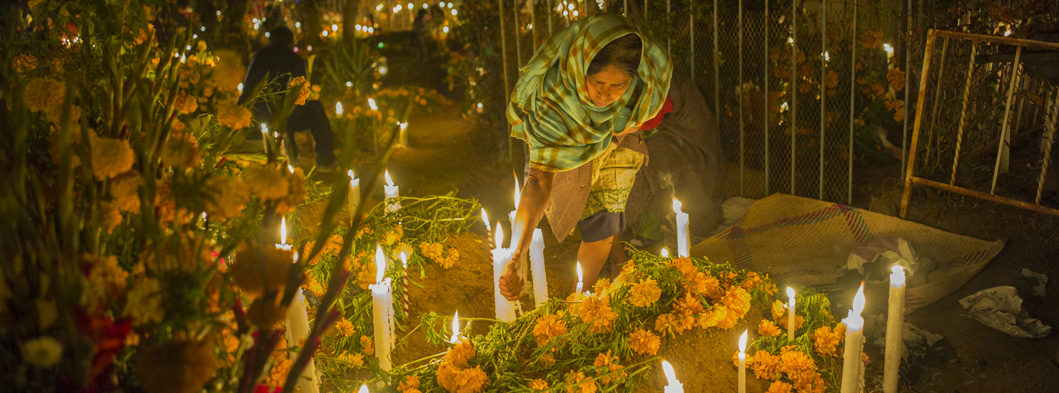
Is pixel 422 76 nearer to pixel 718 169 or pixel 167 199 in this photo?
pixel 718 169

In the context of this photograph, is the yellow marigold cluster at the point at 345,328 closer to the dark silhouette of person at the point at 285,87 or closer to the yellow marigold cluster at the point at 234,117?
the yellow marigold cluster at the point at 234,117

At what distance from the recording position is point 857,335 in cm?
199

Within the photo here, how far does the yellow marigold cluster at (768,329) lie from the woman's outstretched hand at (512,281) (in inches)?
35.2

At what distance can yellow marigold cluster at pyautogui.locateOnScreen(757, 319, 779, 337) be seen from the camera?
2.48 meters

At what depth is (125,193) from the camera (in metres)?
0.94

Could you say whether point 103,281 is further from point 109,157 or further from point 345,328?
point 345,328

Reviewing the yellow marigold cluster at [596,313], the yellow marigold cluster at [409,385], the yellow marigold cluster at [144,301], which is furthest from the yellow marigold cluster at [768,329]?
the yellow marigold cluster at [144,301]

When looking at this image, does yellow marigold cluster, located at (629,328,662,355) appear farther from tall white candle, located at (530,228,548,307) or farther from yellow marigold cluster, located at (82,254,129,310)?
yellow marigold cluster, located at (82,254,129,310)

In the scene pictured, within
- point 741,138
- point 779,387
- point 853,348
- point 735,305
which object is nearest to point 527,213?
point 735,305

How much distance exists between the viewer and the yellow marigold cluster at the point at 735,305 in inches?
94.4

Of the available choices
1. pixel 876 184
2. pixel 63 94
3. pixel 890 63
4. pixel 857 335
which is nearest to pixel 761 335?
pixel 857 335

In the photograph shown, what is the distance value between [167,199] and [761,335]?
2.14m

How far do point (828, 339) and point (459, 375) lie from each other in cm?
130

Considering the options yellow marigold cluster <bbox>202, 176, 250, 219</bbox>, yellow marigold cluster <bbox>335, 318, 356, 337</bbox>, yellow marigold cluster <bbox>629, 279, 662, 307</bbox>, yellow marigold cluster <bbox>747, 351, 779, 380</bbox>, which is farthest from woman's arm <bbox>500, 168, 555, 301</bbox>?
yellow marigold cluster <bbox>202, 176, 250, 219</bbox>
